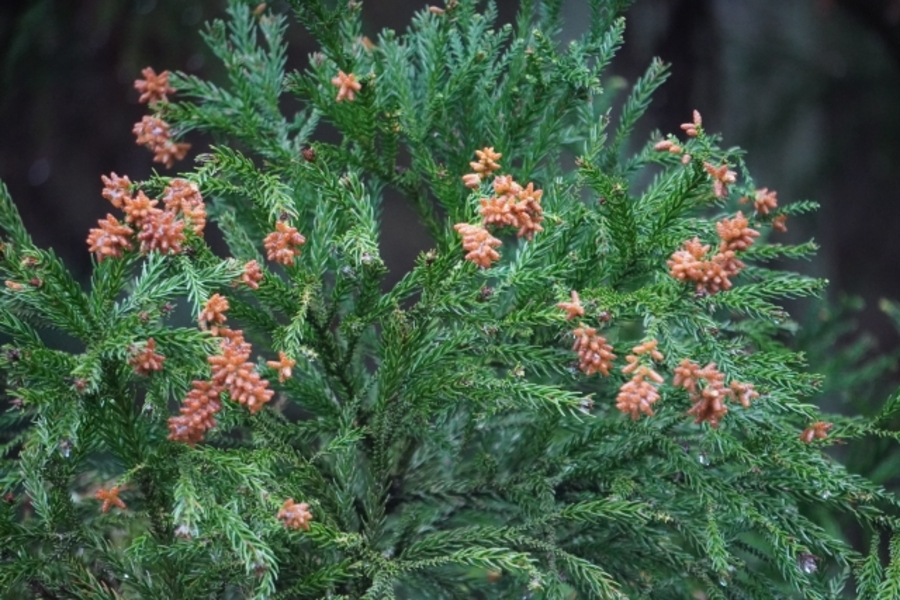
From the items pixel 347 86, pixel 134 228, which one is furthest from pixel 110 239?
pixel 347 86

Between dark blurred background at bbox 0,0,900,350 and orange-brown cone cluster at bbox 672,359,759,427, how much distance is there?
4.85 ft

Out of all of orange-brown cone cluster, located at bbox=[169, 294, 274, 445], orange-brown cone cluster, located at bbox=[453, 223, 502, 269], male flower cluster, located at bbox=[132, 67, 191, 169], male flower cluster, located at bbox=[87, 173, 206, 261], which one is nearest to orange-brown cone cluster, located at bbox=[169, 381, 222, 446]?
orange-brown cone cluster, located at bbox=[169, 294, 274, 445]

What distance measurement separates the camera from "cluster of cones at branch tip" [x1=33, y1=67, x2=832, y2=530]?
666 millimetres

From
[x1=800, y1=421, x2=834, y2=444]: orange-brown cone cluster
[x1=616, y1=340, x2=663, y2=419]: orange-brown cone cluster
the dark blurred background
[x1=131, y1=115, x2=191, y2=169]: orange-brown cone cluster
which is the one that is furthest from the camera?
the dark blurred background

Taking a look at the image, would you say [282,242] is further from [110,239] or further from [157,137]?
[157,137]

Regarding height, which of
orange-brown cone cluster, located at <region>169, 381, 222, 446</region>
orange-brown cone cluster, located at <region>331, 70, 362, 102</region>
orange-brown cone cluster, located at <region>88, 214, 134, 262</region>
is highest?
orange-brown cone cluster, located at <region>331, 70, 362, 102</region>

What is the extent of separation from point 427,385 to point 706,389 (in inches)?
9.4

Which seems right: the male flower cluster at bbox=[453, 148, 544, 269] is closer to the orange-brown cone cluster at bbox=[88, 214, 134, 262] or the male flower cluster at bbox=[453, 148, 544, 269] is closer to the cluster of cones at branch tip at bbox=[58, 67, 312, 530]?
the cluster of cones at branch tip at bbox=[58, 67, 312, 530]

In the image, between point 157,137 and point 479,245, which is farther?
point 157,137

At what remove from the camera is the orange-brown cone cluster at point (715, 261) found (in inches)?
27.4

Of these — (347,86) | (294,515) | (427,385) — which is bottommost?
(294,515)

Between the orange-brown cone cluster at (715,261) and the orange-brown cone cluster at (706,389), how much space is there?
0.07m

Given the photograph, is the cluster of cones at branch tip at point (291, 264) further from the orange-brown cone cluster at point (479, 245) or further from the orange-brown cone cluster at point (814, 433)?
the orange-brown cone cluster at point (814, 433)

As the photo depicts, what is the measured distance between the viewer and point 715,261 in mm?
707
